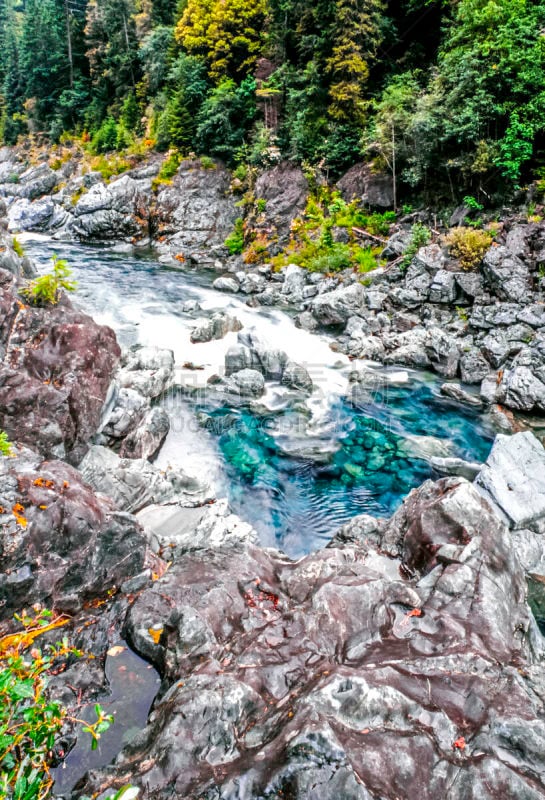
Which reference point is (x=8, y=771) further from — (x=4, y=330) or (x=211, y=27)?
(x=211, y=27)

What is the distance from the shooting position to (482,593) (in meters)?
4.21

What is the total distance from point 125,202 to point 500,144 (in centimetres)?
2105

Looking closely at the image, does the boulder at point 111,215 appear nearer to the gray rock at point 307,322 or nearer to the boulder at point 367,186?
the boulder at point 367,186

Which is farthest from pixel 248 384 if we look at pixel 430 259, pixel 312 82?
→ pixel 312 82

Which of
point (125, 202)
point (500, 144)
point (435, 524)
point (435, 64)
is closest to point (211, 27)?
point (125, 202)

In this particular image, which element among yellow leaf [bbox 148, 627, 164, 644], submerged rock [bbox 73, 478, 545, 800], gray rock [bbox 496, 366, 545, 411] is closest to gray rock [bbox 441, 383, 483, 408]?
gray rock [bbox 496, 366, 545, 411]

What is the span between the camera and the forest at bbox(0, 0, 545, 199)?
14031mm

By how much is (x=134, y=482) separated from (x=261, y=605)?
3360 millimetres

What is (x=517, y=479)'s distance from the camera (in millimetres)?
7531

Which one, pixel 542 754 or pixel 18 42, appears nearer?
pixel 542 754

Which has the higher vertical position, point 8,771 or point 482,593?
point 8,771

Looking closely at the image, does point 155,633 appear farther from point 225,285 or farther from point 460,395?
point 225,285

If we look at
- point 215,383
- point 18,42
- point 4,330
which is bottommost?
point 215,383

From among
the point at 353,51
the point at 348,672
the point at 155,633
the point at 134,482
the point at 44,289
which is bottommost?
the point at 134,482
